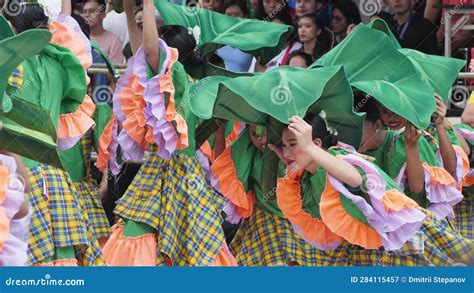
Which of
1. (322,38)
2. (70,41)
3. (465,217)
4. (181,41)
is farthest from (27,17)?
(322,38)

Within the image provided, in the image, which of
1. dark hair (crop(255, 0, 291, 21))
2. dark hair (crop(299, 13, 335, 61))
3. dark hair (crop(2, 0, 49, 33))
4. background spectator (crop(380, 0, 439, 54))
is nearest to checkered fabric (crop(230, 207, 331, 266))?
dark hair (crop(2, 0, 49, 33))

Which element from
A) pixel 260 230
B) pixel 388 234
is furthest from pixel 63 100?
pixel 388 234

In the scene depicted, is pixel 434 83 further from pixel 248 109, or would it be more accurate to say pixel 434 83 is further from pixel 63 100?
pixel 63 100

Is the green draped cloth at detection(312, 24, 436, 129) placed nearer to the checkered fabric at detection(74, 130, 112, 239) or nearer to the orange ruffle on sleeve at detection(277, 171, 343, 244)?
the orange ruffle on sleeve at detection(277, 171, 343, 244)

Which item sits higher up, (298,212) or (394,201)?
(394,201)

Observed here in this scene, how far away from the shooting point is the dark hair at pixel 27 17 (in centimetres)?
645

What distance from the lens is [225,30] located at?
24.0 feet

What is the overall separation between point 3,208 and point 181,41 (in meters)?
2.46

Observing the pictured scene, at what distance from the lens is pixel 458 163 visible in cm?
714

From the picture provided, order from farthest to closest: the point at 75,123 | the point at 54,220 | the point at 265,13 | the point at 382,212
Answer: the point at 265,13, the point at 75,123, the point at 54,220, the point at 382,212

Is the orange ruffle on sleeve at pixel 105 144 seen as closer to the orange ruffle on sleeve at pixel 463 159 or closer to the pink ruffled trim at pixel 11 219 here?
the orange ruffle on sleeve at pixel 463 159

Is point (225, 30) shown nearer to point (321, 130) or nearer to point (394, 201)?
point (321, 130)

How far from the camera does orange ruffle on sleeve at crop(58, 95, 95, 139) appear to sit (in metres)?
6.48

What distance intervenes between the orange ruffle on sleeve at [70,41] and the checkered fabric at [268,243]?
44.0 inches
